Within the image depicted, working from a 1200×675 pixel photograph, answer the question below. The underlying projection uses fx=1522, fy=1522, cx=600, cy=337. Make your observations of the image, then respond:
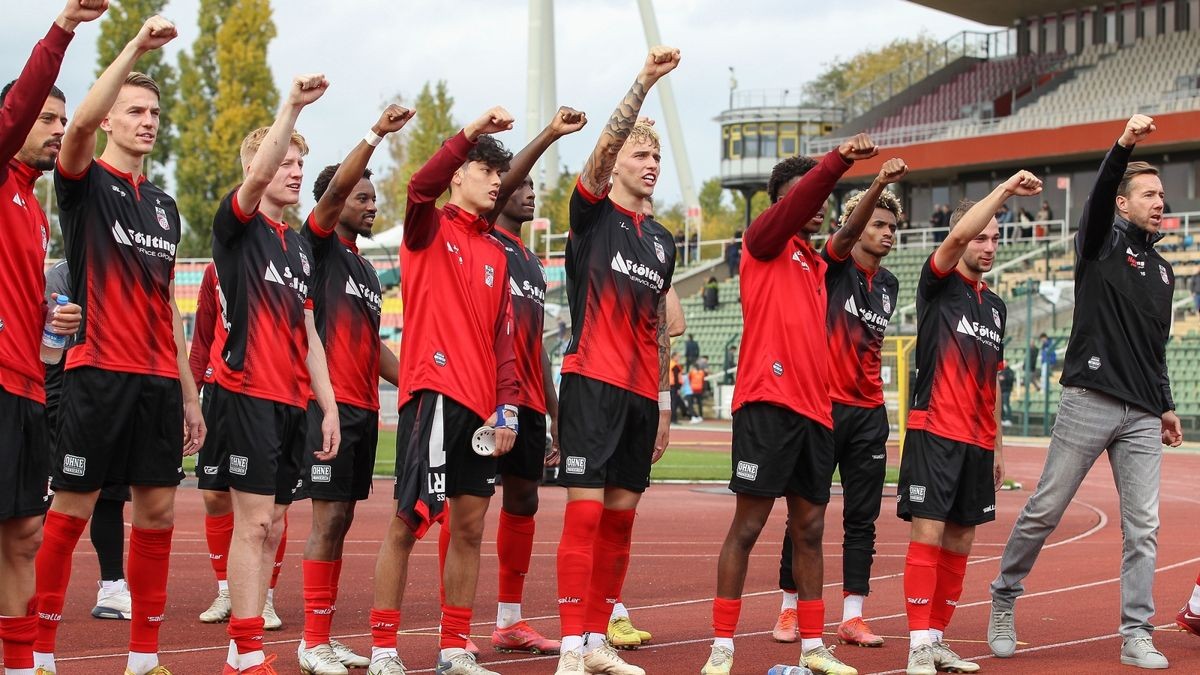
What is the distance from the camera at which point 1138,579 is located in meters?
8.12

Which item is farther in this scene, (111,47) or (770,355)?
(111,47)

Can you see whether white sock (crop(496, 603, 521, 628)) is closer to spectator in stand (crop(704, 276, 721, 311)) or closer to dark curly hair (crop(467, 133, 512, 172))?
dark curly hair (crop(467, 133, 512, 172))

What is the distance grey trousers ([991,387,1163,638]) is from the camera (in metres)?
8.18

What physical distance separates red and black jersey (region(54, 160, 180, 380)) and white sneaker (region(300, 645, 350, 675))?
5.12 feet

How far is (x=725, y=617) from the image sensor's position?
7469mm

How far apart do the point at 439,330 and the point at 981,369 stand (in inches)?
120

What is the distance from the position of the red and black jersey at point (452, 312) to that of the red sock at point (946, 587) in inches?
103

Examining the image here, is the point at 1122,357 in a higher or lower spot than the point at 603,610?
higher

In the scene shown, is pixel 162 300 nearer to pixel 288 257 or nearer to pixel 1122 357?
pixel 288 257

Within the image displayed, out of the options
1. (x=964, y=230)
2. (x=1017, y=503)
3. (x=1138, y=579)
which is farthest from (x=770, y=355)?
(x=1017, y=503)

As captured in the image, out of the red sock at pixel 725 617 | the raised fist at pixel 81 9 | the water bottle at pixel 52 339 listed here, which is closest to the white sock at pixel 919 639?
the red sock at pixel 725 617

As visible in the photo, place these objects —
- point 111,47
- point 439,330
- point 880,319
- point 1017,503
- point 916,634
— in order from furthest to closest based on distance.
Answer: point 111,47, point 1017,503, point 880,319, point 916,634, point 439,330

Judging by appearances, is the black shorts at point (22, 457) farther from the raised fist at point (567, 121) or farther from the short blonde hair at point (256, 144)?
the raised fist at point (567, 121)

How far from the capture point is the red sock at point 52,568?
21.9ft
